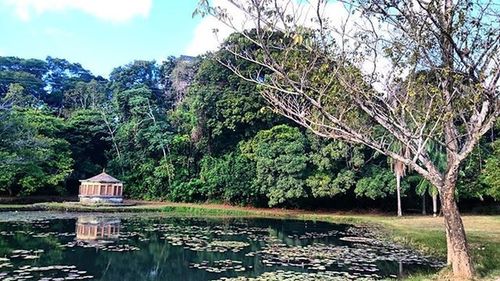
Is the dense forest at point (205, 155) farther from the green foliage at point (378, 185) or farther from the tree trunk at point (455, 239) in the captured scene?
the tree trunk at point (455, 239)

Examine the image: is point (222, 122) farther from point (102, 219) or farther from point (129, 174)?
point (102, 219)

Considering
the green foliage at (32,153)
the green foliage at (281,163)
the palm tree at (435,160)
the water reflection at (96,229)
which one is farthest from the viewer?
the green foliage at (281,163)

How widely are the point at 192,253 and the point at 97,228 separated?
719 cm

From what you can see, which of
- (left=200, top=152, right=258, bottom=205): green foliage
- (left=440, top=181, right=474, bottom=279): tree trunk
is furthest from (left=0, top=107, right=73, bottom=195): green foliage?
(left=440, top=181, right=474, bottom=279): tree trunk

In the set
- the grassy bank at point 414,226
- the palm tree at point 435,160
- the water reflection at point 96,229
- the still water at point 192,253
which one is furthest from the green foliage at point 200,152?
the water reflection at point 96,229

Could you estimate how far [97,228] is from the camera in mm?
19062

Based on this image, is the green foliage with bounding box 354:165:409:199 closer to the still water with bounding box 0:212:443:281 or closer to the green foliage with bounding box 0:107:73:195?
the still water with bounding box 0:212:443:281

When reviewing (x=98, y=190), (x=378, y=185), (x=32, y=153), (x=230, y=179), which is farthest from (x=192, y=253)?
(x=32, y=153)

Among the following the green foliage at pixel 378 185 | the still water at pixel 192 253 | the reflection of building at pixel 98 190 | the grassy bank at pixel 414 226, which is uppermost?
the green foliage at pixel 378 185

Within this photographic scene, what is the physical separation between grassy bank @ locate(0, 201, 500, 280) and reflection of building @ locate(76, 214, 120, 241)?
560cm

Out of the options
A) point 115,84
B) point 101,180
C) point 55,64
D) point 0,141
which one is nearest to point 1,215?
point 0,141

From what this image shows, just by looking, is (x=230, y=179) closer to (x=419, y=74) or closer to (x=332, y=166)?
(x=332, y=166)

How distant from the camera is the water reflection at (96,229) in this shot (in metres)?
16.1

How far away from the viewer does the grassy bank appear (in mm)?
11666
